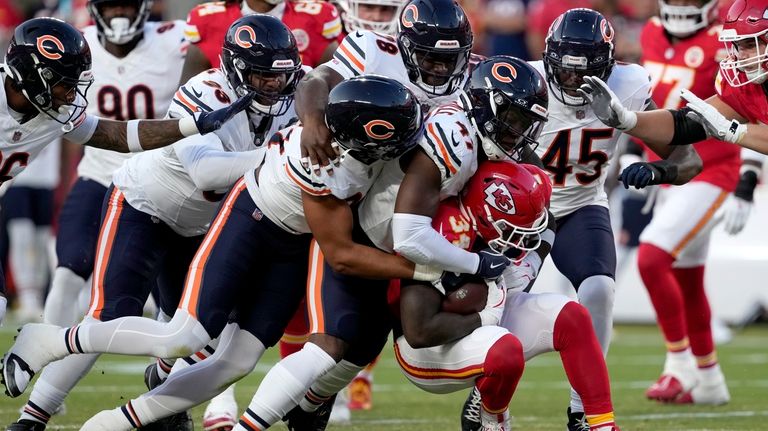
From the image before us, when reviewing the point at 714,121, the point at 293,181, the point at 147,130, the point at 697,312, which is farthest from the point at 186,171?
the point at 697,312

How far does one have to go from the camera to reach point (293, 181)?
4.64 meters

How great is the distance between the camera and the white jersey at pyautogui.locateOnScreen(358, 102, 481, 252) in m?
4.45

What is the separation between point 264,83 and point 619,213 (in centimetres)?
638

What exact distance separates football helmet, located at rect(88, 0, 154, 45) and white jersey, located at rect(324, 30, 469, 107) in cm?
160

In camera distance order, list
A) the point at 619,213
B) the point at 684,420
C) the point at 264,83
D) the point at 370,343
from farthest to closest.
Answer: the point at 619,213
the point at 684,420
the point at 264,83
the point at 370,343

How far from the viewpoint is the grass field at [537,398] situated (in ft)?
19.8

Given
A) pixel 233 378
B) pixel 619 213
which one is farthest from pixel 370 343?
pixel 619 213

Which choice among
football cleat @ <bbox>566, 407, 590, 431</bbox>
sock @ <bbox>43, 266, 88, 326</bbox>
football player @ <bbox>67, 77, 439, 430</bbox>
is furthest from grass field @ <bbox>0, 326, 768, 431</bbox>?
football player @ <bbox>67, 77, 439, 430</bbox>

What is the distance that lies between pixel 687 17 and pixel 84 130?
371cm

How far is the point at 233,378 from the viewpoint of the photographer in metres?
4.78

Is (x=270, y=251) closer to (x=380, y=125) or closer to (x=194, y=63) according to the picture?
(x=380, y=125)

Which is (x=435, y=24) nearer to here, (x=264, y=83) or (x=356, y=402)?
(x=264, y=83)

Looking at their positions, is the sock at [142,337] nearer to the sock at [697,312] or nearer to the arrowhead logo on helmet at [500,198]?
the arrowhead logo on helmet at [500,198]

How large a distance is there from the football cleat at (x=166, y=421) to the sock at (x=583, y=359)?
1.58 m
